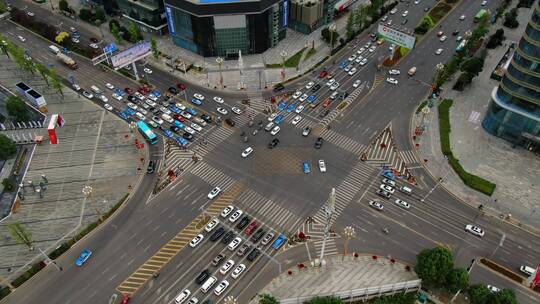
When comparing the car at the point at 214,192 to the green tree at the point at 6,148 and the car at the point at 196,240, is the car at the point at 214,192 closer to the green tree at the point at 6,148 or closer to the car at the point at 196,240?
the car at the point at 196,240

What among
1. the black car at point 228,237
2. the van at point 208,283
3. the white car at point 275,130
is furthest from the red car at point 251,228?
the white car at point 275,130

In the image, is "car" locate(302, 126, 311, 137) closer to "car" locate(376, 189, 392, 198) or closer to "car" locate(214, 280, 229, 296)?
"car" locate(376, 189, 392, 198)

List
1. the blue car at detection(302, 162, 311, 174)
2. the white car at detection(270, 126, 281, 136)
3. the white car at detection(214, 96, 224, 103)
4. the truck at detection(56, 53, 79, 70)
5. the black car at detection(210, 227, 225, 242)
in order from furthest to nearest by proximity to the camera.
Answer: the truck at detection(56, 53, 79, 70)
the white car at detection(214, 96, 224, 103)
the white car at detection(270, 126, 281, 136)
the blue car at detection(302, 162, 311, 174)
the black car at detection(210, 227, 225, 242)

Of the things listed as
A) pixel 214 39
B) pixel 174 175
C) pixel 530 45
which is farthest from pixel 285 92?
pixel 530 45

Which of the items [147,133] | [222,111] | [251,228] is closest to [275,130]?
[222,111]

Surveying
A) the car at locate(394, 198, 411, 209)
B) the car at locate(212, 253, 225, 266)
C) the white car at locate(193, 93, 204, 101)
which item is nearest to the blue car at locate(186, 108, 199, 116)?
the white car at locate(193, 93, 204, 101)

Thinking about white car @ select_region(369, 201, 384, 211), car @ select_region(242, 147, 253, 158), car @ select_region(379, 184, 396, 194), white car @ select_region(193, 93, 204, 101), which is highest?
white car @ select_region(193, 93, 204, 101)

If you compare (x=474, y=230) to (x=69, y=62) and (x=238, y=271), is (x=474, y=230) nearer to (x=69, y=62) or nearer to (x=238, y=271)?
(x=238, y=271)
